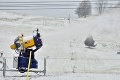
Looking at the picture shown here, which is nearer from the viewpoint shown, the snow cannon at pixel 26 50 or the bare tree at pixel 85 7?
the snow cannon at pixel 26 50

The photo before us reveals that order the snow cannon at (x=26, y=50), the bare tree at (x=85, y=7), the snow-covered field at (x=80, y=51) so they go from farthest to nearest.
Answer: the bare tree at (x=85, y=7) → the snow-covered field at (x=80, y=51) → the snow cannon at (x=26, y=50)

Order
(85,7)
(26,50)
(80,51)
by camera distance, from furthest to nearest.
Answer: (85,7)
(80,51)
(26,50)

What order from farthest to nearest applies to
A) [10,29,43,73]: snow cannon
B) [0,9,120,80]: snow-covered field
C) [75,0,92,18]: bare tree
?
[75,0,92,18]: bare tree < [0,9,120,80]: snow-covered field < [10,29,43,73]: snow cannon

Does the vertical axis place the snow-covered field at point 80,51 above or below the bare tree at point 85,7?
below

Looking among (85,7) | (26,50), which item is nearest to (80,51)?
(85,7)

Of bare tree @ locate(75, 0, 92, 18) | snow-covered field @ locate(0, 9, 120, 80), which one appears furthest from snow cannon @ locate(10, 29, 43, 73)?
bare tree @ locate(75, 0, 92, 18)

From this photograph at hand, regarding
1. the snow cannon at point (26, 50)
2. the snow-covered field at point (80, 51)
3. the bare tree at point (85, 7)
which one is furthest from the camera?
the bare tree at point (85, 7)

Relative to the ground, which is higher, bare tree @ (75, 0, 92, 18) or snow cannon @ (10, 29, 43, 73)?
bare tree @ (75, 0, 92, 18)

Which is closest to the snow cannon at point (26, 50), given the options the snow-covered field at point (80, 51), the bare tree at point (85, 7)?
the snow-covered field at point (80, 51)

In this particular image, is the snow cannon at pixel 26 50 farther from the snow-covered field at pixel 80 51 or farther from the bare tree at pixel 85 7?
the bare tree at pixel 85 7

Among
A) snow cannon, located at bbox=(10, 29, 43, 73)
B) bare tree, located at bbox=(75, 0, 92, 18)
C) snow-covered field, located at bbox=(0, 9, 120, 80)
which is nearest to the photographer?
snow cannon, located at bbox=(10, 29, 43, 73)

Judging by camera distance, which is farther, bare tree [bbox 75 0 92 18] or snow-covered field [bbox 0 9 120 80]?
bare tree [bbox 75 0 92 18]

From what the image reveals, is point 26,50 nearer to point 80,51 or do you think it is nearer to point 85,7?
point 80,51

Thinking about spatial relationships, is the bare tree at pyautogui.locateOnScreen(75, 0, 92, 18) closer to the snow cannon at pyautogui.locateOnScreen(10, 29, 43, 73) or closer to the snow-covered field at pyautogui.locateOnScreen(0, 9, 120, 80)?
the snow-covered field at pyautogui.locateOnScreen(0, 9, 120, 80)
